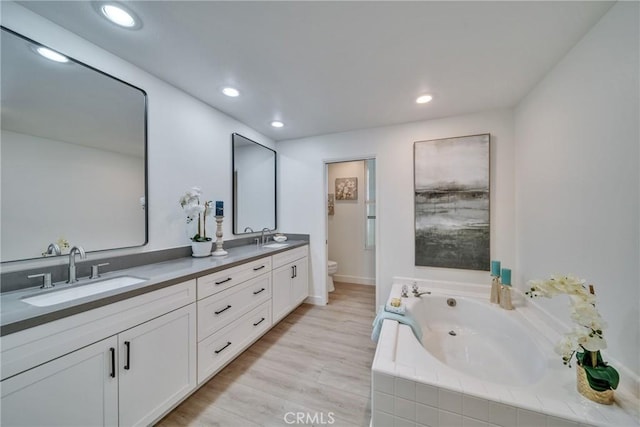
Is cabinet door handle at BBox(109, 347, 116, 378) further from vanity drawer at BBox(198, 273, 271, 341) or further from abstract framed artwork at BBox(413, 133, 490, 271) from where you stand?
abstract framed artwork at BBox(413, 133, 490, 271)

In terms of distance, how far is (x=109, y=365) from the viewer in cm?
112

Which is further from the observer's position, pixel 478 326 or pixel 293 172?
pixel 293 172

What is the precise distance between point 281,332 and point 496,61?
3092mm

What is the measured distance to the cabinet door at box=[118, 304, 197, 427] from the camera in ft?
3.90

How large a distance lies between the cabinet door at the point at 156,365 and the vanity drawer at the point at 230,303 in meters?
0.09

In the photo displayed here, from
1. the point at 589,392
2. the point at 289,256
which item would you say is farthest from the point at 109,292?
the point at 589,392

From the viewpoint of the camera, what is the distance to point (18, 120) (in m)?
1.19

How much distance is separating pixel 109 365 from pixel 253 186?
2.15 meters

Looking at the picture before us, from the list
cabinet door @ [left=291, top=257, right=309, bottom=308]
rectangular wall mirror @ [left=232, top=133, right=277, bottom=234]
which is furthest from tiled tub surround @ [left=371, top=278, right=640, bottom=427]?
rectangular wall mirror @ [left=232, top=133, right=277, bottom=234]

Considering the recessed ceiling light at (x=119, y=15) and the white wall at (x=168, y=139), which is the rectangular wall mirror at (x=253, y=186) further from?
the recessed ceiling light at (x=119, y=15)

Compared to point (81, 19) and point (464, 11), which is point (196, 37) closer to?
point (81, 19)

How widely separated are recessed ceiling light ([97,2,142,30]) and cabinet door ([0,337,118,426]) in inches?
68.2

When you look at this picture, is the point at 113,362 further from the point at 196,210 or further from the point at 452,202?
the point at 452,202

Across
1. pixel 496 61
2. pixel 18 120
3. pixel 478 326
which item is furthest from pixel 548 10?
pixel 18 120
